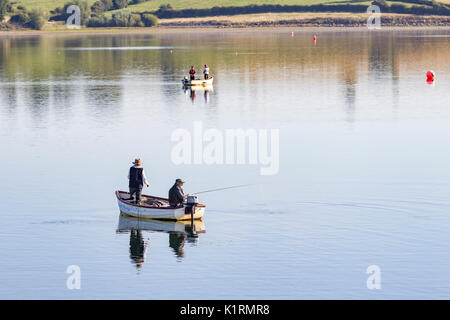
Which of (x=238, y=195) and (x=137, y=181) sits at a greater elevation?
(x=137, y=181)

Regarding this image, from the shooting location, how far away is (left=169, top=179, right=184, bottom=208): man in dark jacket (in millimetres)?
40656

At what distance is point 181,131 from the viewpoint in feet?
225

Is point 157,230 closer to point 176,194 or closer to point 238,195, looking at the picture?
point 176,194

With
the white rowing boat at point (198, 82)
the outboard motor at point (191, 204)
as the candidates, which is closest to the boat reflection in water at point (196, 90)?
the white rowing boat at point (198, 82)

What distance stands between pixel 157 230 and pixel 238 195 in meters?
6.97

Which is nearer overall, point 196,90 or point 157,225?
point 157,225

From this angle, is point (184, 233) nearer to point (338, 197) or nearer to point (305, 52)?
point (338, 197)

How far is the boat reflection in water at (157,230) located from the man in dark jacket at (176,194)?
102 cm

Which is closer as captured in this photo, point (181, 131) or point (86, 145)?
point (86, 145)

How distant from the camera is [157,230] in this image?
40656mm

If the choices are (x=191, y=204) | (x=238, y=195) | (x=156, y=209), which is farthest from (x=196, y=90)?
(x=191, y=204)

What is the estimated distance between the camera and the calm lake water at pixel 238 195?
110 ft
